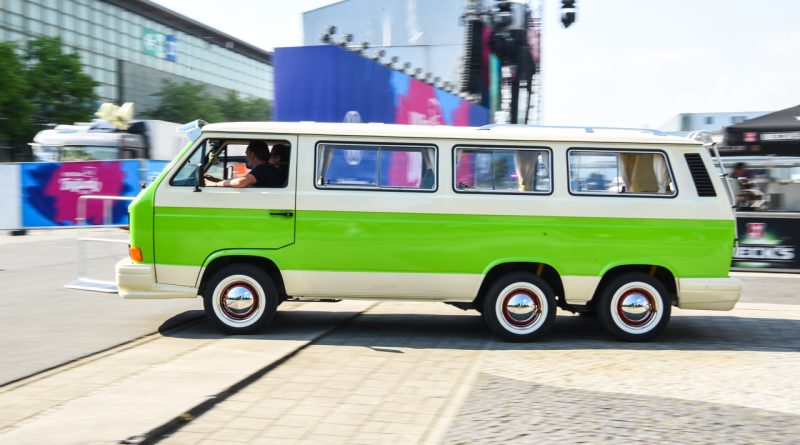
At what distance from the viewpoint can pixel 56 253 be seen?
16.8 meters

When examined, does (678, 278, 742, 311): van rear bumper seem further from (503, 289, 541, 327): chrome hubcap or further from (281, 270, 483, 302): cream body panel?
(281, 270, 483, 302): cream body panel

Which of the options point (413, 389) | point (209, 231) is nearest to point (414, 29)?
point (209, 231)

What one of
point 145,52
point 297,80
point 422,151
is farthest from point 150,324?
point 145,52

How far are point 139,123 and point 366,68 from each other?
11.1 meters

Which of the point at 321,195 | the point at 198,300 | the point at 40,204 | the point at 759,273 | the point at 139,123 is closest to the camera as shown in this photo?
the point at 321,195

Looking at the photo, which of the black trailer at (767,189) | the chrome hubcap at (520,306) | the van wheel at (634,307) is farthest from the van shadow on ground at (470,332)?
the black trailer at (767,189)

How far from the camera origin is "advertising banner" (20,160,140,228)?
843 inches

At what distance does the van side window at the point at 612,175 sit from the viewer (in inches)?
336

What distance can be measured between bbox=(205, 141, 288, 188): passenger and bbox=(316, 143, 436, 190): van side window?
1.45 ft

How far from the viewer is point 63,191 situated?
21.8 meters

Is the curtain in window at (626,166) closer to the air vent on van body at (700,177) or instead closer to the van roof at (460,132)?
the van roof at (460,132)

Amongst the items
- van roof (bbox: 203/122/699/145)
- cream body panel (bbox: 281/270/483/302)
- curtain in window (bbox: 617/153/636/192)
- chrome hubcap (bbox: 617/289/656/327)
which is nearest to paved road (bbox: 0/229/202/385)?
cream body panel (bbox: 281/270/483/302)

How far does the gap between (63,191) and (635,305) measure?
17428mm

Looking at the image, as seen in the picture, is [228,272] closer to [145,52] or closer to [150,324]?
[150,324]
